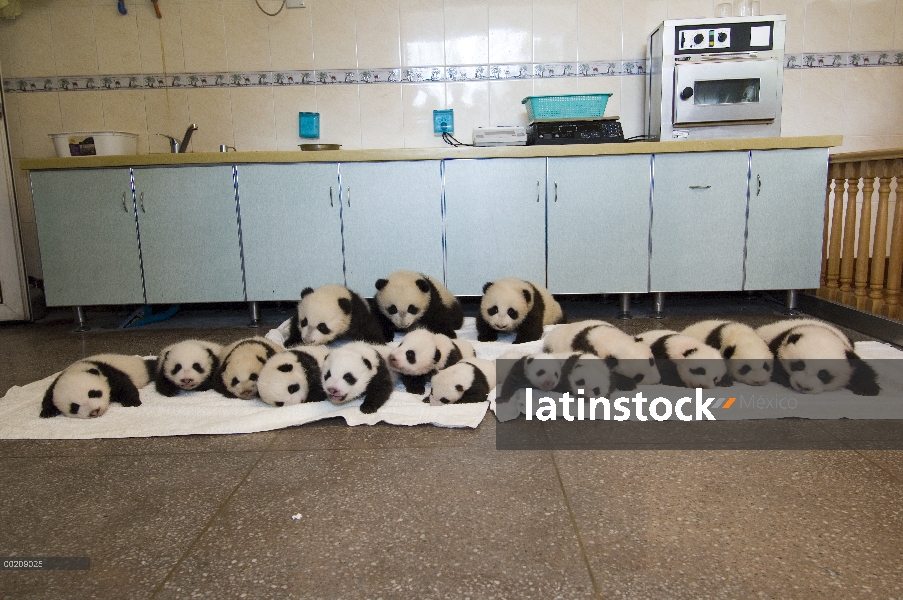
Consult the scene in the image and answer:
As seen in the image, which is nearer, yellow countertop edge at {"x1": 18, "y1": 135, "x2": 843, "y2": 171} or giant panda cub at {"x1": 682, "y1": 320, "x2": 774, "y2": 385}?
giant panda cub at {"x1": 682, "y1": 320, "x2": 774, "y2": 385}

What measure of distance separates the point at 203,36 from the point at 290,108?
960 millimetres

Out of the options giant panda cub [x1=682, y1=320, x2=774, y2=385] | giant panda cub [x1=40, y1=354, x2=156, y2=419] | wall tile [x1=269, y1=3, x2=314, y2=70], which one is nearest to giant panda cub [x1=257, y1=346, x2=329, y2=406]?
giant panda cub [x1=40, y1=354, x2=156, y2=419]

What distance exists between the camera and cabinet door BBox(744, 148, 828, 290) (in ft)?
13.4

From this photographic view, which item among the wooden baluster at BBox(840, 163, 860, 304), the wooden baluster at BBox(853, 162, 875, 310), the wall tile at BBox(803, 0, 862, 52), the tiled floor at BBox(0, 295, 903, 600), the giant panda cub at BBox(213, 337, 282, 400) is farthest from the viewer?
the wall tile at BBox(803, 0, 862, 52)

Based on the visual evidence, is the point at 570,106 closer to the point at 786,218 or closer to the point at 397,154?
the point at 397,154

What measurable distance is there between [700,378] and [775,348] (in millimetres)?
392

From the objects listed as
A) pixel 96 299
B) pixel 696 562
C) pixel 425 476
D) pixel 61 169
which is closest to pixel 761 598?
pixel 696 562

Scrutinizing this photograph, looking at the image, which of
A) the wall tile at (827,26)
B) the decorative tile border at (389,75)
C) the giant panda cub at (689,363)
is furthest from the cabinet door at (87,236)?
the wall tile at (827,26)

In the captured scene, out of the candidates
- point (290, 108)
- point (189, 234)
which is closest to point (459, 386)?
point (189, 234)

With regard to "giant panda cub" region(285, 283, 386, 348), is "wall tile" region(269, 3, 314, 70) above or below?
above

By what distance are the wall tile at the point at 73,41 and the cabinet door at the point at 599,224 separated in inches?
166

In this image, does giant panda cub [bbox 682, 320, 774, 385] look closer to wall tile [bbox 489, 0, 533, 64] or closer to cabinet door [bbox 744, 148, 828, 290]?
cabinet door [bbox 744, 148, 828, 290]

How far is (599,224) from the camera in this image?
422 cm

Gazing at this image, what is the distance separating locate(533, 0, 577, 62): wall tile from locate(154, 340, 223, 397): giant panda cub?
3826 mm
